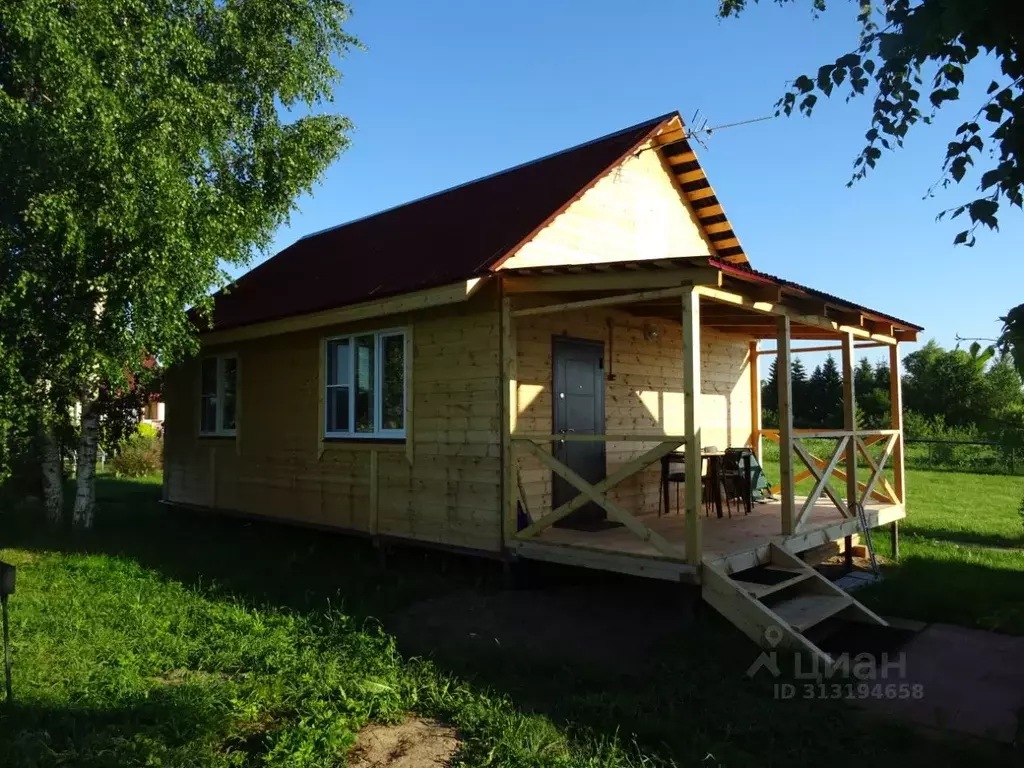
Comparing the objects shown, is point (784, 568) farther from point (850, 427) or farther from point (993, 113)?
point (993, 113)

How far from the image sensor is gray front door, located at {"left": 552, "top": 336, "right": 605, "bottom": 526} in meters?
8.43

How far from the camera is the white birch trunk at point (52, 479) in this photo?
11.1 meters

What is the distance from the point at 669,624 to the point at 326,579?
3.73 meters

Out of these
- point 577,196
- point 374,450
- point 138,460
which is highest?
point 577,196

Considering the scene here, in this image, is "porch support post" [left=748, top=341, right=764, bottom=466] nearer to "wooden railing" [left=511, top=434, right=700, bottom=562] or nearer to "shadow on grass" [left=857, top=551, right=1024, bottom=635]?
"shadow on grass" [left=857, top=551, right=1024, bottom=635]

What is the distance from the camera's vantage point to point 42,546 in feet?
31.9

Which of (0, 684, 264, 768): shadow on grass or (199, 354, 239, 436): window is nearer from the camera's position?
(0, 684, 264, 768): shadow on grass

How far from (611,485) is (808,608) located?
1.89 m

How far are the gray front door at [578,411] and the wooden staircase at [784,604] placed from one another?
228cm

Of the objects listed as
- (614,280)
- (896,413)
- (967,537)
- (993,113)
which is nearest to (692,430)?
(614,280)

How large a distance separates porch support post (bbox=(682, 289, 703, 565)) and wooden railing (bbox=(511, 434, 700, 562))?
0.07 ft

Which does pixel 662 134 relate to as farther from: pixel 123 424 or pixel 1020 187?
pixel 123 424

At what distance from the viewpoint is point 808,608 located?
622cm

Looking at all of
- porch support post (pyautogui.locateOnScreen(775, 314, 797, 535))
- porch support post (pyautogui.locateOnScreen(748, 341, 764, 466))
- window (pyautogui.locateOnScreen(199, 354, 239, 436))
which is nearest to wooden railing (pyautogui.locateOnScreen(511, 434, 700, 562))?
porch support post (pyautogui.locateOnScreen(775, 314, 797, 535))
